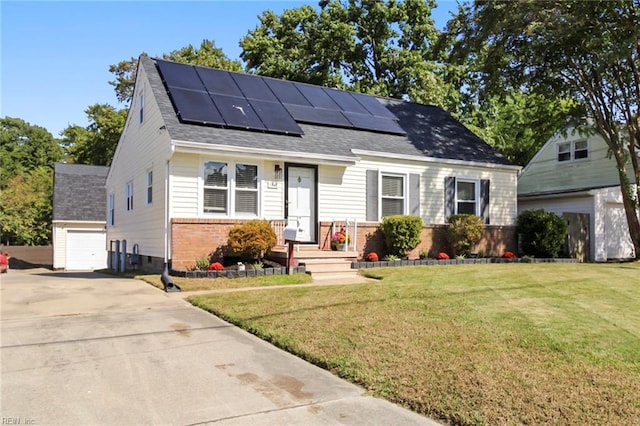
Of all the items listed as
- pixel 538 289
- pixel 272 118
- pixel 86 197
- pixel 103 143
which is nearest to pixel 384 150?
pixel 272 118

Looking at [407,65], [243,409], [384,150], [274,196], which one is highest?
[407,65]

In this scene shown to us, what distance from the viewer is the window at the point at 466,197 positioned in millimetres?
17016

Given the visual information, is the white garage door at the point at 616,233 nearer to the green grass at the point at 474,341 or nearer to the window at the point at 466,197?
the window at the point at 466,197

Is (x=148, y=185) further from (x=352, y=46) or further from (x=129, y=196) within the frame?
(x=352, y=46)

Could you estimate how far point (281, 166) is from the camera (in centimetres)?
1392

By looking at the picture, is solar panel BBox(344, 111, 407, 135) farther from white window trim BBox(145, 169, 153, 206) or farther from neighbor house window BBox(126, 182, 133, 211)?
neighbor house window BBox(126, 182, 133, 211)

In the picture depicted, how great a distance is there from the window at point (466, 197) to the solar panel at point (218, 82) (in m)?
7.81

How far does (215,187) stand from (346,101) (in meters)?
7.22

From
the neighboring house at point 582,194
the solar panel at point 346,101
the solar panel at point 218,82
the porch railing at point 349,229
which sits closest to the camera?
the porch railing at point 349,229

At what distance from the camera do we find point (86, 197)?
2908 centimetres

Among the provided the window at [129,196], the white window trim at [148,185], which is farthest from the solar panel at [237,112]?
the window at [129,196]

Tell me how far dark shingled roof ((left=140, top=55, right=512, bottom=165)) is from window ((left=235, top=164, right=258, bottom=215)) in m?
0.71

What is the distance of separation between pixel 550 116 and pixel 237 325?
18.0 m

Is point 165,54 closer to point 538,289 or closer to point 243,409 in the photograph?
point 538,289
